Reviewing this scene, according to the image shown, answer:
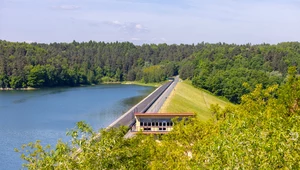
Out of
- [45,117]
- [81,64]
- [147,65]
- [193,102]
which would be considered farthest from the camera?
[147,65]

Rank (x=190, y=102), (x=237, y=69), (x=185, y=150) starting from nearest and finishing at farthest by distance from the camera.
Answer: (x=185, y=150)
(x=190, y=102)
(x=237, y=69)

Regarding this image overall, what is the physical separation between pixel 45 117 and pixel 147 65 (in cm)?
9974

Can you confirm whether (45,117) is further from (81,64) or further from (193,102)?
(81,64)

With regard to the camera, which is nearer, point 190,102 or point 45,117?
point 45,117

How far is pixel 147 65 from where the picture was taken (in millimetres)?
156750

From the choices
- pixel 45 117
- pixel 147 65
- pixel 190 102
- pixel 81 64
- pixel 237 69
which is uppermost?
pixel 237 69

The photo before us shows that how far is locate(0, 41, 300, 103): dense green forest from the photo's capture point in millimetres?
89750

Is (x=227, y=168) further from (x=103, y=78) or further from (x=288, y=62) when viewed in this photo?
(x=103, y=78)

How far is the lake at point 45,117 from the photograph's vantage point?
42.7 meters

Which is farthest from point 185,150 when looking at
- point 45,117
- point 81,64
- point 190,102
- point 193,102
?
point 81,64

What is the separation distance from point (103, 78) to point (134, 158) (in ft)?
414

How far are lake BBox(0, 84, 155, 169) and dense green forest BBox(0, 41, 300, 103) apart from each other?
22095 millimetres

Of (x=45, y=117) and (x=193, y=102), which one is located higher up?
(x=193, y=102)

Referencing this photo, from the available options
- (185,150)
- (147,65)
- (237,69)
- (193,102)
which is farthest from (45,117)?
(147,65)
